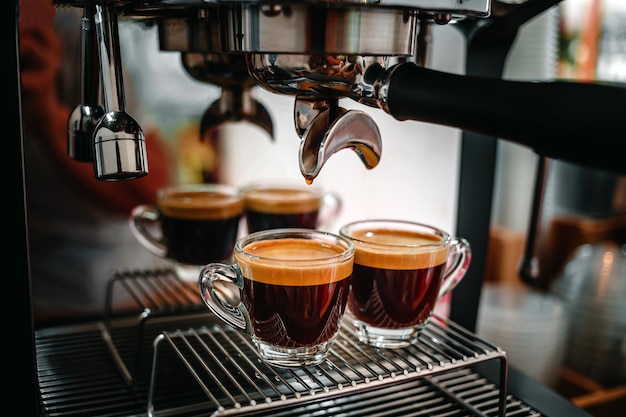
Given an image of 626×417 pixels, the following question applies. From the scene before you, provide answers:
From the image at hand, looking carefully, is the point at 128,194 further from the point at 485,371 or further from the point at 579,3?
the point at 579,3

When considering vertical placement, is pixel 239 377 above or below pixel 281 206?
below

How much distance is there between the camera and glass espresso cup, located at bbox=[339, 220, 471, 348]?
0.52m

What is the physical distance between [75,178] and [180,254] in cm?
14

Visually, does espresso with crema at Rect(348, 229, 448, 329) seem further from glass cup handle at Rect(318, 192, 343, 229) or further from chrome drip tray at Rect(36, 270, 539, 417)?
glass cup handle at Rect(318, 192, 343, 229)

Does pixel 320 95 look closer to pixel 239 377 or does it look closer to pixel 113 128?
pixel 113 128

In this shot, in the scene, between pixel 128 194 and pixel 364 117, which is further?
pixel 128 194

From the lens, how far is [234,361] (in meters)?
0.48

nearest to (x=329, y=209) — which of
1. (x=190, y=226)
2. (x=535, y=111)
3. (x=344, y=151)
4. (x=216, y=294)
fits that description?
(x=344, y=151)

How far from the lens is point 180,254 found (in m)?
0.67

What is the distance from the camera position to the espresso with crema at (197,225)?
0.66 metres

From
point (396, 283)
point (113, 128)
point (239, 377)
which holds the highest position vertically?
point (113, 128)

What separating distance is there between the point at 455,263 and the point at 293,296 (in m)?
0.18

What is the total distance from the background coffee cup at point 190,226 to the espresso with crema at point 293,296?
7.3 inches

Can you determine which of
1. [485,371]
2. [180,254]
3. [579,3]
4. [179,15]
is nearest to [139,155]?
[179,15]
